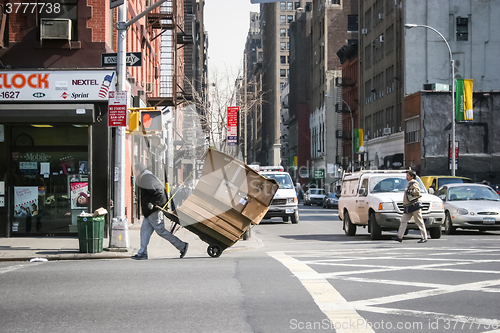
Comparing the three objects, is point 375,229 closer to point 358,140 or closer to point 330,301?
point 330,301

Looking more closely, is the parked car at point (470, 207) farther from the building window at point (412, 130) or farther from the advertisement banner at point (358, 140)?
the advertisement banner at point (358, 140)

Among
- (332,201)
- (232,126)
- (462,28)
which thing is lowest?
(332,201)

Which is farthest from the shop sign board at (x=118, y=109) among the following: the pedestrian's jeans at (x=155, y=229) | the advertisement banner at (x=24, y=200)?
the advertisement banner at (x=24, y=200)

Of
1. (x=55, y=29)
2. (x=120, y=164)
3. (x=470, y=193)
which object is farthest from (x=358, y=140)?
(x=120, y=164)

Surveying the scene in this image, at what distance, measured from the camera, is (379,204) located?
17.1 m

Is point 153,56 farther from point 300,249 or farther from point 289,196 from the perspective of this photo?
point 300,249

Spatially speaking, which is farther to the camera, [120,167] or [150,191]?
[120,167]

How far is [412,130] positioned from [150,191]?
40090 millimetres

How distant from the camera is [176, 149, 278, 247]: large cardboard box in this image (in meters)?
12.9

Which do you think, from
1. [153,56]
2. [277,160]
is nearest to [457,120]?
[153,56]

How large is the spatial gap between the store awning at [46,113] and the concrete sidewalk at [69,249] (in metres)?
3.36

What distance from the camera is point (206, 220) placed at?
12.8 metres

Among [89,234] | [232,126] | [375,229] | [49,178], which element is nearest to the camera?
[89,234]

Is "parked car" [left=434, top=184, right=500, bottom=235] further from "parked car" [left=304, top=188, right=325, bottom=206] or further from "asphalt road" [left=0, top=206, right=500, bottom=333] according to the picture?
"parked car" [left=304, top=188, right=325, bottom=206]
